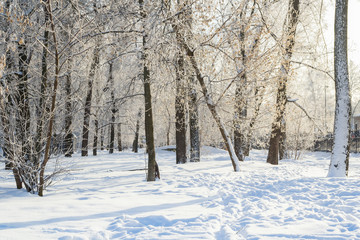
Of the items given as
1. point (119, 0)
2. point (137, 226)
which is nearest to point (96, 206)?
point (137, 226)

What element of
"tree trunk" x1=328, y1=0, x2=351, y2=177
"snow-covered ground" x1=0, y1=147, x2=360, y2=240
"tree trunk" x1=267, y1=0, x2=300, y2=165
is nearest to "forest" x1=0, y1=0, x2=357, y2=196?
"tree trunk" x1=328, y1=0, x2=351, y2=177

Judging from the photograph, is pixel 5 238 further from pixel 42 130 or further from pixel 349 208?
pixel 349 208

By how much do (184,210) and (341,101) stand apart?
566 centimetres

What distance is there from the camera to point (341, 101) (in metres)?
7.78

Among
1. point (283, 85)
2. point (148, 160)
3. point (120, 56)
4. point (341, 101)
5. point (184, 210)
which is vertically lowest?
point (184, 210)

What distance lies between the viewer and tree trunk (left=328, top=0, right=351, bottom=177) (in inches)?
305

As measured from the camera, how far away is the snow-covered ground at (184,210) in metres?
3.74

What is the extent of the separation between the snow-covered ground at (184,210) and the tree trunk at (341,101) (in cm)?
104

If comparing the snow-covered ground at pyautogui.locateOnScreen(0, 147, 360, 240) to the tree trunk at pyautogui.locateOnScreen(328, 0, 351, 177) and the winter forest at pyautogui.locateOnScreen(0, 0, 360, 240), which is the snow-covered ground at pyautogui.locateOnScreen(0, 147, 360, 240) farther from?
the tree trunk at pyautogui.locateOnScreen(328, 0, 351, 177)

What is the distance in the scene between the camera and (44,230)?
147 inches

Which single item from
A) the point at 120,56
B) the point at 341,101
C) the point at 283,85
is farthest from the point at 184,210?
the point at 283,85

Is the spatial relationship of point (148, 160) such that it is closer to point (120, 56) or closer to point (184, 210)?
point (184, 210)

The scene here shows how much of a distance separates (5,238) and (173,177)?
17.8ft

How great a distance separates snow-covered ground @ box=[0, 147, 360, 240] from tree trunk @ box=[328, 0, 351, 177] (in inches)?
41.0
